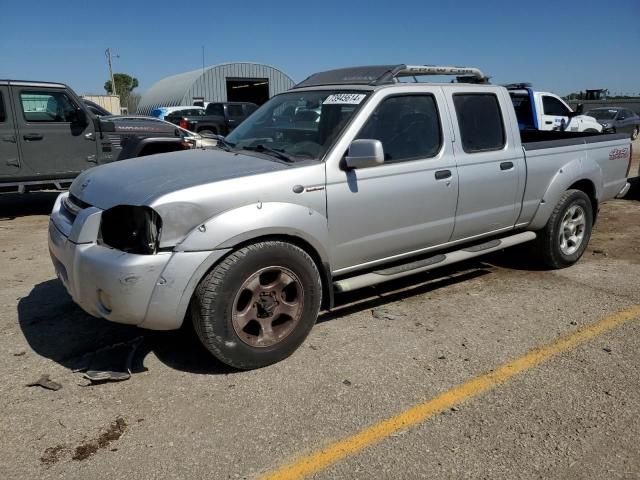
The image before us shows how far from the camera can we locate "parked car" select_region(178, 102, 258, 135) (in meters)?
21.5

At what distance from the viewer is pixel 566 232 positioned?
549 cm

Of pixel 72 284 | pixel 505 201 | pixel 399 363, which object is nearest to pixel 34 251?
pixel 72 284

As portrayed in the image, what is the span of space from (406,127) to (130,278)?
236 centimetres

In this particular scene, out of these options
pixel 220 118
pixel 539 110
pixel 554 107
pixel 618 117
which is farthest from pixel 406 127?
pixel 618 117

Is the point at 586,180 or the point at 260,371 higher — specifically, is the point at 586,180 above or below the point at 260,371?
above

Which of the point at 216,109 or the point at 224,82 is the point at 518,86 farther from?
the point at 224,82

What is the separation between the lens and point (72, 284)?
10.6ft

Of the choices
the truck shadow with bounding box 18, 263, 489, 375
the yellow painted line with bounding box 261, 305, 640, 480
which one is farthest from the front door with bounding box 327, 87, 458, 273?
the yellow painted line with bounding box 261, 305, 640, 480

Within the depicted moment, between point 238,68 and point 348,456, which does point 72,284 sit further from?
point 238,68

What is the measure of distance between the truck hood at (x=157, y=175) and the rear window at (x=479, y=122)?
1.77 m

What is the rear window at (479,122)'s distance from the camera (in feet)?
14.6

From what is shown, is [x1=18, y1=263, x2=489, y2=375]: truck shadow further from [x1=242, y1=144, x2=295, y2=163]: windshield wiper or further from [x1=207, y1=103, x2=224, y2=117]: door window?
[x1=207, y1=103, x2=224, y2=117]: door window

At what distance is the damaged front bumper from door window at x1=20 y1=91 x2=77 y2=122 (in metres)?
6.05

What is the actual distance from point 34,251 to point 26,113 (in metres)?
2.97
